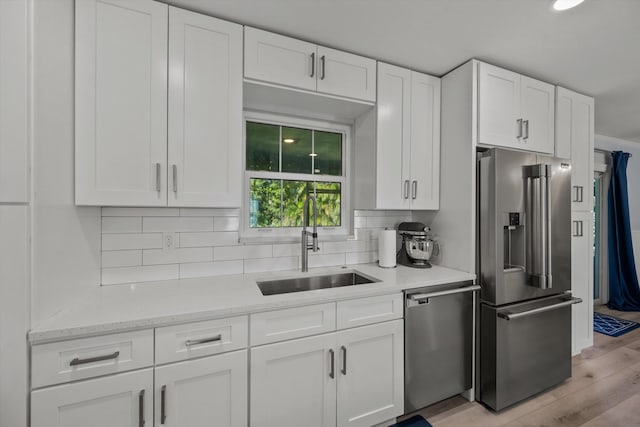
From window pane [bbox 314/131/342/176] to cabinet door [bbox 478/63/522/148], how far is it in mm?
1077

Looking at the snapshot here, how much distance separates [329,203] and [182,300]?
4.43 ft

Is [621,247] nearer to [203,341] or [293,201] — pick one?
[293,201]

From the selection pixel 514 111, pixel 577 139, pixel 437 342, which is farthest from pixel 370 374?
pixel 577 139

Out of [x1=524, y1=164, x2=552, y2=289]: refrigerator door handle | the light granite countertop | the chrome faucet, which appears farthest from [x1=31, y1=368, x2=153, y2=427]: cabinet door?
[x1=524, y1=164, x2=552, y2=289]: refrigerator door handle

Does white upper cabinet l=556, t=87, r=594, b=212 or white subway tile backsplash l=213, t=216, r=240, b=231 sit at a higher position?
white upper cabinet l=556, t=87, r=594, b=212

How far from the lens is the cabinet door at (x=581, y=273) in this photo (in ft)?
8.38

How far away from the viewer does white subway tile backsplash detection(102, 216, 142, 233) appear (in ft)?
5.50

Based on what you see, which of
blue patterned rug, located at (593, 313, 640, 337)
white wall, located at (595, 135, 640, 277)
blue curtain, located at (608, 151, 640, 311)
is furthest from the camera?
white wall, located at (595, 135, 640, 277)

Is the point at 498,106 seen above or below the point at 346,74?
below

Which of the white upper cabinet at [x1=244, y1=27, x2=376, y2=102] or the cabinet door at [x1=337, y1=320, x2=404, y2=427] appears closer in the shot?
the cabinet door at [x1=337, y1=320, x2=404, y2=427]

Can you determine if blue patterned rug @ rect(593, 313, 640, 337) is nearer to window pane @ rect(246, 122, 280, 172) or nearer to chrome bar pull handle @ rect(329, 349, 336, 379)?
chrome bar pull handle @ rect(329, 349, 336, 379)

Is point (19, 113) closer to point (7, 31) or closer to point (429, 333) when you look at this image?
point (7, 31)

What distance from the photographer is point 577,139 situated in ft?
8.35

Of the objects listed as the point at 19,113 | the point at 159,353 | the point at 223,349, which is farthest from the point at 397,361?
the point at 19,113
